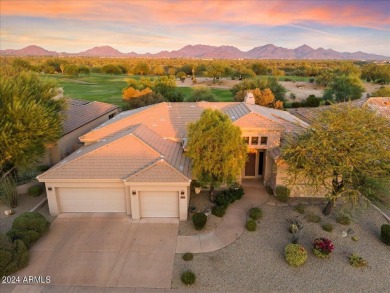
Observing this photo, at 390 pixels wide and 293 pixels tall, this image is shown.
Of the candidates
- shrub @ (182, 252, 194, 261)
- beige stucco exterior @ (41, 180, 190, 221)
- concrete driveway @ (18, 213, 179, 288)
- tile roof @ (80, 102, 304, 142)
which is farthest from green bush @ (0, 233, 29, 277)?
tile roof @ (80, 102, 304, 142)

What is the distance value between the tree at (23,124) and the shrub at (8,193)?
3.62 ft

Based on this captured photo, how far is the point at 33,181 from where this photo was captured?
20781mm

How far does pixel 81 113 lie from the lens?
Result: 99.2ft

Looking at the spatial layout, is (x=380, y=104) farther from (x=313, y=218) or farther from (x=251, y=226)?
(x=251, y=226)

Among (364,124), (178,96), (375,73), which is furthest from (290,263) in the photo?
(375,73)

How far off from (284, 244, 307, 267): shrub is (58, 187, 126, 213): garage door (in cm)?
959

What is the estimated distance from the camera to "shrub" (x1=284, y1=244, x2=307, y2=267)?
13141 mm

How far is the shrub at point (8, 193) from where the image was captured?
707 inches

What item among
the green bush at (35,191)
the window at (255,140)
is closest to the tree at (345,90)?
the window at (255,140)

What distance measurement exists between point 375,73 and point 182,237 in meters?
98.5

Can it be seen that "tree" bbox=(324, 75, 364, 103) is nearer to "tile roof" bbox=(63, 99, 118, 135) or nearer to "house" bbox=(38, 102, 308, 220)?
"house" bbox=(38, 102, 308, 220)

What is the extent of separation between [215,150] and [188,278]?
700 centimetres

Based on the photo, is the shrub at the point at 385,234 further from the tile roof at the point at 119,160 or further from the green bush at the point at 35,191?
the green bush at the point at 35,191

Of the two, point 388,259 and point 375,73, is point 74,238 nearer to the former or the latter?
point 388,259
